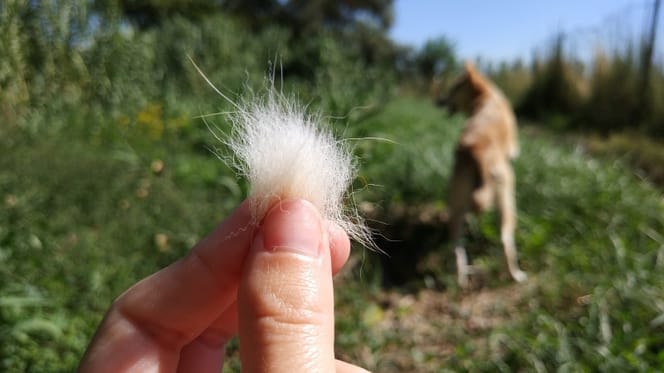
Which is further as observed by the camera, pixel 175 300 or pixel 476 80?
pixel 476 80

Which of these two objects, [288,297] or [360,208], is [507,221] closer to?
[360,208]

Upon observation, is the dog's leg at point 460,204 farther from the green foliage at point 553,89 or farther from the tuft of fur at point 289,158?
the green foliage at point 553,89

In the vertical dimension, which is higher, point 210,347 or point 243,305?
point 243,305

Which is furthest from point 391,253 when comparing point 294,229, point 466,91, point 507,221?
point 294,229

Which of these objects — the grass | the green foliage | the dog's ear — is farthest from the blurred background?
the green foliage

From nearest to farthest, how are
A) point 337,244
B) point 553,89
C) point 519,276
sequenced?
point 337,244 → point 519,276 → point 553,89

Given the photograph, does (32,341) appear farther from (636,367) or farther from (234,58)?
(234,58)

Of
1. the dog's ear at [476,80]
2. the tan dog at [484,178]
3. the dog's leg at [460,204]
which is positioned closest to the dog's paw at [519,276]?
the tan dog at [484,178]
